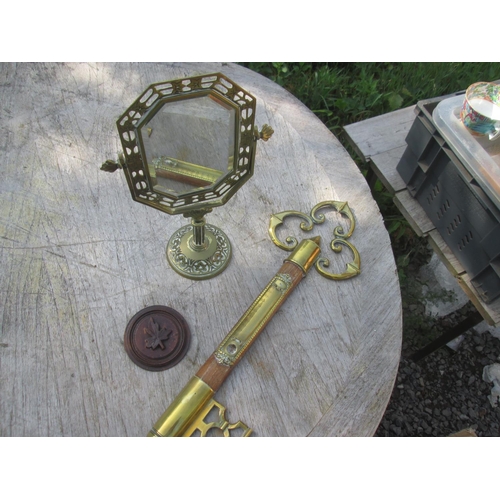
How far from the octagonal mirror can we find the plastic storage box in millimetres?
708

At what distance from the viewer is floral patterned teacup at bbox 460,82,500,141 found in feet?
4.43

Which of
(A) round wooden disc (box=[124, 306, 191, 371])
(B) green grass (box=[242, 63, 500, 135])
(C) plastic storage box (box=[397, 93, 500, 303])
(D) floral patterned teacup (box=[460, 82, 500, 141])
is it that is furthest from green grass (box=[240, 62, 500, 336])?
(A) round wooden disc (box=[124, 306, 191, 371])

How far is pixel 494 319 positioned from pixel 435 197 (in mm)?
422

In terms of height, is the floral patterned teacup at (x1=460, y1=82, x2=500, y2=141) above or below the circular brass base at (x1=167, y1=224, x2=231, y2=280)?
above

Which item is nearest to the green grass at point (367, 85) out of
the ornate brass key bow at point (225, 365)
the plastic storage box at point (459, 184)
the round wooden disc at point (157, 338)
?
the plastic storage box at point (459, 184)

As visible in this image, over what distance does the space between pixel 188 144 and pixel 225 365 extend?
1.66 feet

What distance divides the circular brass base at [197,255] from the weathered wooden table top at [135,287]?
26 millimetres

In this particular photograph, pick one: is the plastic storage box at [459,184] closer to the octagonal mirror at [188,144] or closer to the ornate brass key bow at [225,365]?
the ornate brass key bow at [225,365]

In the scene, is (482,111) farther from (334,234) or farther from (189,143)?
(189,143)

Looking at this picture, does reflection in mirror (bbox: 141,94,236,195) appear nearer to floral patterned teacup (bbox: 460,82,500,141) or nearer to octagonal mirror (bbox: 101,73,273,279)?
octagonal mirror (bbox: 101,73,273,279)

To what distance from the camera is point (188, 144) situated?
966mm

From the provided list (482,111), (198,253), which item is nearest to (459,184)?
(482,111)

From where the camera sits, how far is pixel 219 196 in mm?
1028

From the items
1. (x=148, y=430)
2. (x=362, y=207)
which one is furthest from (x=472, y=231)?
(x=148, y=430)
